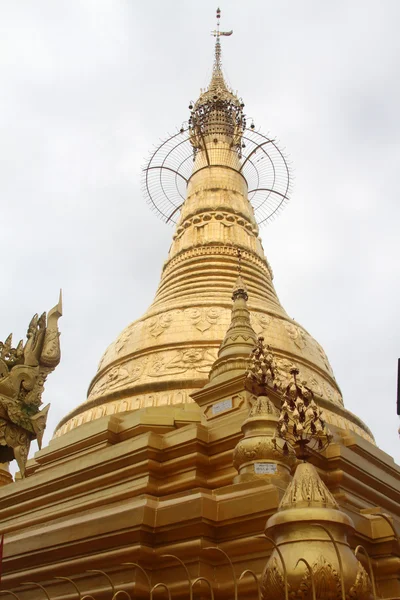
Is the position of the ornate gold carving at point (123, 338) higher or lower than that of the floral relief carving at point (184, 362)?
higher

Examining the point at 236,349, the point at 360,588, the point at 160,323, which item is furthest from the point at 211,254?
the point at 360,588

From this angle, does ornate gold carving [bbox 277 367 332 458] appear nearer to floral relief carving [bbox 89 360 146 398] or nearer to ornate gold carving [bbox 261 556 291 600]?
ornate gold carving [bbox 261 556 291 600]

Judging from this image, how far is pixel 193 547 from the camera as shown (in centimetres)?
771

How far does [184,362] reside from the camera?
1401 cm

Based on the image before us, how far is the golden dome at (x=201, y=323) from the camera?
13.9 meters

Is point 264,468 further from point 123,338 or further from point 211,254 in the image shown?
point 211,254

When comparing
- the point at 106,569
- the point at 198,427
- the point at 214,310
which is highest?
the point at 214,310

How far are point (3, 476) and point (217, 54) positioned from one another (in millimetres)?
21584

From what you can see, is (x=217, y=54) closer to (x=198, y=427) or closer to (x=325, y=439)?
(x=198, y=427)

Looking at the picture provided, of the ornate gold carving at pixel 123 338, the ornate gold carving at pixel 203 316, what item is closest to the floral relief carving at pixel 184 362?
the ornate gold carving at pixel 203 316

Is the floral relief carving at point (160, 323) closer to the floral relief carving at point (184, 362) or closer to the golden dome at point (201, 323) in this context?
the golden dome at point (201, 323)

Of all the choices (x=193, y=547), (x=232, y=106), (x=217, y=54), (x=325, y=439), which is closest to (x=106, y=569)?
(x=193, y=547)

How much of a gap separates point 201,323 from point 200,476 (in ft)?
19.2

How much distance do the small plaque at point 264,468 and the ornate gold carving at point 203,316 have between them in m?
6.75
